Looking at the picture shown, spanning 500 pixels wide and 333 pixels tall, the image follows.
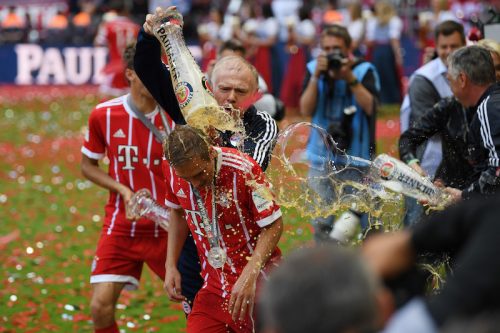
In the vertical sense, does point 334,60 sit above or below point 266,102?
above

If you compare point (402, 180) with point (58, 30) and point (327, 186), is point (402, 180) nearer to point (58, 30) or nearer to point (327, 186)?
point (327, 186)

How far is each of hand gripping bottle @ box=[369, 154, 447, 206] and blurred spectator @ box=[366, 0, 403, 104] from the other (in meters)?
14.7

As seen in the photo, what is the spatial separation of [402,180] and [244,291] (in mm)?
955

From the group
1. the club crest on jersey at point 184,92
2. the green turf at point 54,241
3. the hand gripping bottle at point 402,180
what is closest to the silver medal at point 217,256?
the club crest on jersey at point 184,92

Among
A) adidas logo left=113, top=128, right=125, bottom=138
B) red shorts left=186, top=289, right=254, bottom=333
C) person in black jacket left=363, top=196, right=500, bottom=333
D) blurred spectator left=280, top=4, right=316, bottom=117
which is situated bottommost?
blurred spectator left=280, top=4, right=316, bottom=117

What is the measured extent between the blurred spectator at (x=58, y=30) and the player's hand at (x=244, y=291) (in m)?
23.2

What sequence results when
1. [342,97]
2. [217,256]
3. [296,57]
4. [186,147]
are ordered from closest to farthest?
[186,147], [217,256], [342,97], [296,57]

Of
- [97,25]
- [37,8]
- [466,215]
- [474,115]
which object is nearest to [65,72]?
[97,25]

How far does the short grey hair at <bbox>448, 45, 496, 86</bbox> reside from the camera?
5387 millimetres

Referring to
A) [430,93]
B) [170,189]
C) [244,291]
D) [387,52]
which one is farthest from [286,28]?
[244,291]

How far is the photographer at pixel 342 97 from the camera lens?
7.80 meters

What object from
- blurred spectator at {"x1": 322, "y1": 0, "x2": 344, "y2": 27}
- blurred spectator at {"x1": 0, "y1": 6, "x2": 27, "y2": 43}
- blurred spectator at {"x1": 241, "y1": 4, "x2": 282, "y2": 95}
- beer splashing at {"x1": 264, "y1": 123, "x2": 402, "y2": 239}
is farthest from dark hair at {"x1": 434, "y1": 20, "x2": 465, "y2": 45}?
blurred spectator at {"x1": 0, "y1": 6, "x2": 27, "y2": 43}

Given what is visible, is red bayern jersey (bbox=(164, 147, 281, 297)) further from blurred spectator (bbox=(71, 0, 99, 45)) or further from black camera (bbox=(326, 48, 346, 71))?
blurred spectator (bbox=(71, 0, 99, 45))

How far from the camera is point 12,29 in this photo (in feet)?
92.3
